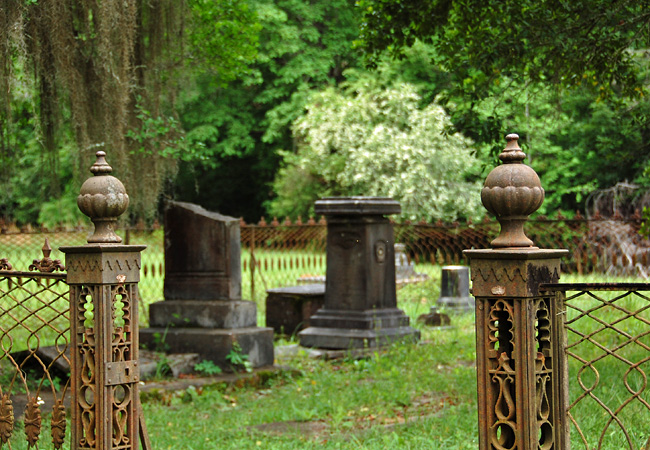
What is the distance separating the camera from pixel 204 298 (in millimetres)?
9484

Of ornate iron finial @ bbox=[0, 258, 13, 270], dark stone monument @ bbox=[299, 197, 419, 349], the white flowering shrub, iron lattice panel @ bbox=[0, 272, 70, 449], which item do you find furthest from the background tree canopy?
the white flowering shrub

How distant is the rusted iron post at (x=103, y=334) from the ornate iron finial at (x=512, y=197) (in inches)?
77.8

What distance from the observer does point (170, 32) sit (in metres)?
9.10

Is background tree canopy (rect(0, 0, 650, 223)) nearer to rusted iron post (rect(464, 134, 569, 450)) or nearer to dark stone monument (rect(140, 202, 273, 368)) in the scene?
dark stone monument (rect(140, 202, 273, 368))

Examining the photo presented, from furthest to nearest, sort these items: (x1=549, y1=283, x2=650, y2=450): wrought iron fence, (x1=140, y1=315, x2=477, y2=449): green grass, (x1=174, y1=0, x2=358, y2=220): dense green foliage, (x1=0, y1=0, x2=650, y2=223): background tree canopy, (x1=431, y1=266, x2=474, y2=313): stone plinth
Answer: (x1=174, y1=0, x2=358, y2=220): dense green foliage → (x1=431, y1=266, x2=474, y2=313): stone plinth → (x1=0, y1=0, x2=650, y2=223): background tree canopy → (x1=140, y1=315, x2=477, y2=449): green grass → (x1=549, y1=283, x2=650, y2=450): wrought iron fence

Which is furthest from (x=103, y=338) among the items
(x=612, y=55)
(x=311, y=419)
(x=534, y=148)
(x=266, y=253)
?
(x=534, y=148)

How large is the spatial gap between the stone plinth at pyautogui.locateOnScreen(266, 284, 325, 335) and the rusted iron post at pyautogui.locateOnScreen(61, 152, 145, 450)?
7743 mm

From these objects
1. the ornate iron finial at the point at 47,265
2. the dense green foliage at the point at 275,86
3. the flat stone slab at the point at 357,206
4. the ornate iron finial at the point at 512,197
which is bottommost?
the ornate iron finial at the point at 47,265

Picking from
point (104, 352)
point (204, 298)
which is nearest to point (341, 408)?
point (204, 298)

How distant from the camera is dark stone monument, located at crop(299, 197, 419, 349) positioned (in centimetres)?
1091

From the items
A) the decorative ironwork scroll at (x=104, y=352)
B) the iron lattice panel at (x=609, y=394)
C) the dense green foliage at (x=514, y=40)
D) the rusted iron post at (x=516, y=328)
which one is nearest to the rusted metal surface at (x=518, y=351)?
the rusted iron post at (x=516, y=328)

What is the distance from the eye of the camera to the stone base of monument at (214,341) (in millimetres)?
9078

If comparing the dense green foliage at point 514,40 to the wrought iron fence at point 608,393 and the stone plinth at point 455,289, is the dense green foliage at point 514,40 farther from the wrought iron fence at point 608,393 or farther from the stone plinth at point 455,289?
the stone plinth at point 455,289

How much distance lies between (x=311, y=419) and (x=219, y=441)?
3.37 ft
